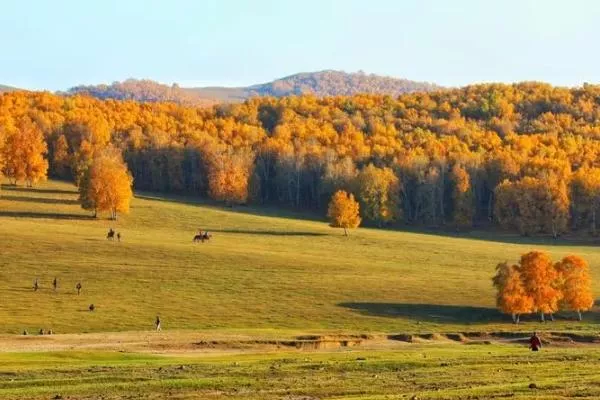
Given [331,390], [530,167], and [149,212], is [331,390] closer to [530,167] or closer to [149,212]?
[149,212]

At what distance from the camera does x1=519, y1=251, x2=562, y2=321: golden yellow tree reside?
285ft

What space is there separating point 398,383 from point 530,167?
15328cm

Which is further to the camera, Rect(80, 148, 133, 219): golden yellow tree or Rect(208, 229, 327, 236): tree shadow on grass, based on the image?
Rect(208, 229, 327, 236): tree shadow on grass

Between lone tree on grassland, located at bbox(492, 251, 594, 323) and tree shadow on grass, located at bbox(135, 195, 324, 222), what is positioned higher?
tree shadow on grass, located at bbox(135, 195, 324, 222)

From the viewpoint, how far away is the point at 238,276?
96.8m

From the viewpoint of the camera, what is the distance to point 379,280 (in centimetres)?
9944

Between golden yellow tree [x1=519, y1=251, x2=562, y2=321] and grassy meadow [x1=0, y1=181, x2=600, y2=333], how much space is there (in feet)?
6.13

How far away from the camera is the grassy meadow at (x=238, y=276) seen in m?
78.3

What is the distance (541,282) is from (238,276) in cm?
2813

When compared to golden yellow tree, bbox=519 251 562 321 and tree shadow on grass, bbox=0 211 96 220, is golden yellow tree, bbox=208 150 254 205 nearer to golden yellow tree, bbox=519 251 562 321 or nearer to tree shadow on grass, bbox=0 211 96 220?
tree shadow on grass, bbox=0 211 96 220

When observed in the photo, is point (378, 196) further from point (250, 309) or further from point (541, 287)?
point (250, 309)

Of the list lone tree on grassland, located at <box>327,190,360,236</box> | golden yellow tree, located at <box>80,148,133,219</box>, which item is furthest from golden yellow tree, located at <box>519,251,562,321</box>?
golden yellow tree, located at <box>80,148,133,219</box>

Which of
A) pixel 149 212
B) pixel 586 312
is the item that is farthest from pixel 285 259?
pixel 149 212

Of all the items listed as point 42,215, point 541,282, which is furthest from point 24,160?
point 541,282
